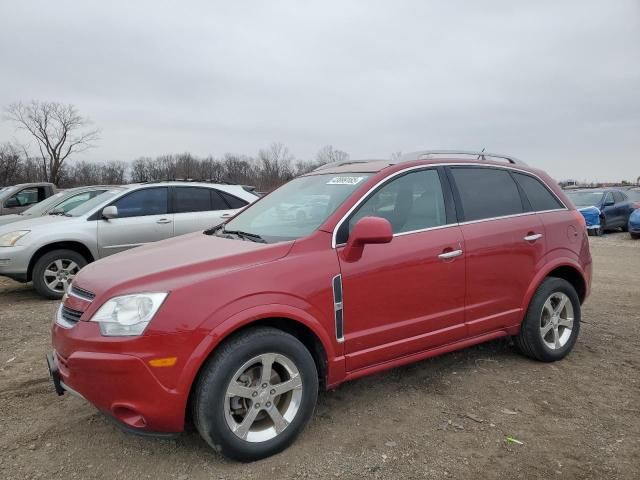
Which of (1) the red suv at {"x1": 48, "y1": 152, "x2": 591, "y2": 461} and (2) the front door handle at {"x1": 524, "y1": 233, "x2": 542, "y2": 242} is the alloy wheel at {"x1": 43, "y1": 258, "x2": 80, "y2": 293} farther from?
(2) the front door handle at {"x1": 524, "y1": 233, "x2": 542, "y2": 242}

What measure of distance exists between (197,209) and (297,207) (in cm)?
468

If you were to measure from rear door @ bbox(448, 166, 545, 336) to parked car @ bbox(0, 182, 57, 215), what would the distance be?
42.9 feet

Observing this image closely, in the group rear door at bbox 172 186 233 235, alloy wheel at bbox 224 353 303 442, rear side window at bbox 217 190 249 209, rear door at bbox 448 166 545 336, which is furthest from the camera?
rear side window at bbox 217 190 249 209

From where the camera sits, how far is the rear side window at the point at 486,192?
3951 millimetres

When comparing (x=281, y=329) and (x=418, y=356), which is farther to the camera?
(x=418, y=356)

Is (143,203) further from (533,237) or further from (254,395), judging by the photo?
(533,237)

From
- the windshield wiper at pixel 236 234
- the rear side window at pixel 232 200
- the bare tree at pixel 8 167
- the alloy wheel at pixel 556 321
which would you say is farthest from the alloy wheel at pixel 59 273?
the bare tree at pixel 8 167

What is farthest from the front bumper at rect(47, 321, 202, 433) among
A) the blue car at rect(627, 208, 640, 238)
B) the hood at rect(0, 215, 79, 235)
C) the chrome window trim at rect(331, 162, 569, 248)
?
the blue car at rect(627, 208, 640, 238)

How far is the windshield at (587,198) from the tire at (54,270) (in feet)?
52.7

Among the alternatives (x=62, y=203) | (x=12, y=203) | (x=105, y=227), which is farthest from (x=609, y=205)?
(x=12, y=203)

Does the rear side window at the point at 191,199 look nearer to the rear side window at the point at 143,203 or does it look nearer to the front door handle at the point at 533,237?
the rear side window at the point at 143,203

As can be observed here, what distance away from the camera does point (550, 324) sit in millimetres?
4355

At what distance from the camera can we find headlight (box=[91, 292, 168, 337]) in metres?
2.62

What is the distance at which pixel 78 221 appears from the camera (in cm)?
722
